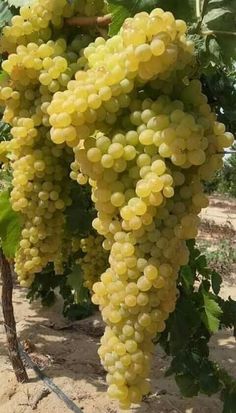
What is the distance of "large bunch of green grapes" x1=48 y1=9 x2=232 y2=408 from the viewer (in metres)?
0.97

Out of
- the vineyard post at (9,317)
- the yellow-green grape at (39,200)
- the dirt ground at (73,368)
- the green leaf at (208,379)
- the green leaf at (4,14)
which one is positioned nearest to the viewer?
the yellow-green grape at (39,200)

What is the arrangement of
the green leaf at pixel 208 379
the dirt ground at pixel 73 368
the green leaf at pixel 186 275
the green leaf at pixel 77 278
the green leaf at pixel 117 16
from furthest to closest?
1. the dirt ground at pixel 73 368
2. the green leaf at pixel 77 278
3. the green leaf at pixel 208 379
4. the green leaf at pixel 186 275
5. the green leaf at pixel 117 16

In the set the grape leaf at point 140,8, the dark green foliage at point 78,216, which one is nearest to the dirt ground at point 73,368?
the dark green foliage at point 78,216

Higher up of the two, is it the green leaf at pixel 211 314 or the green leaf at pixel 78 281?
the green leaf at pixel 78 281

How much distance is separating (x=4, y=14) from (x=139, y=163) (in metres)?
1.10

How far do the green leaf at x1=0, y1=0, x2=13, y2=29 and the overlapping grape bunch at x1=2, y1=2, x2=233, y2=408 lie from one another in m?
0.88

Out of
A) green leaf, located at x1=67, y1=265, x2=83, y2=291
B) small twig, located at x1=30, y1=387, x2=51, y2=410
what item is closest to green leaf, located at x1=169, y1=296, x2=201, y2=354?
green leaf, located at x1=67, y1=265, x2=83, y2=291

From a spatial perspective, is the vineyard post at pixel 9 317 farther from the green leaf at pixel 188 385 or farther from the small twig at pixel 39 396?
the green leaf at pixel 188 385

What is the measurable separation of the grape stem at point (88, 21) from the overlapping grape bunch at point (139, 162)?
0.28 metres

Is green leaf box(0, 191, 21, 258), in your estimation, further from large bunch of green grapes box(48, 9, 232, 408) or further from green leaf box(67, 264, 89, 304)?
green leaf box(67, 264, 89, 304)

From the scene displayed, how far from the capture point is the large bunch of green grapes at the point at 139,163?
0.97 metres

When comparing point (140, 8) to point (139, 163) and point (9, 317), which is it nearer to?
point (139, 163)

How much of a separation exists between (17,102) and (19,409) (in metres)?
2.83

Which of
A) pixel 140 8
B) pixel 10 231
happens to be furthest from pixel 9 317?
pixel 140 8
